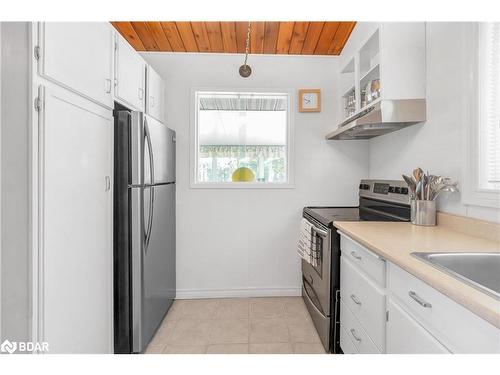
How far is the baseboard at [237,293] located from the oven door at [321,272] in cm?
49

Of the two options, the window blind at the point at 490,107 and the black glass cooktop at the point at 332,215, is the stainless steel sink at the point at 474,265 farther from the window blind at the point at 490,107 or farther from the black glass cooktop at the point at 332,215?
the black glass cooktop at the point at 332,215

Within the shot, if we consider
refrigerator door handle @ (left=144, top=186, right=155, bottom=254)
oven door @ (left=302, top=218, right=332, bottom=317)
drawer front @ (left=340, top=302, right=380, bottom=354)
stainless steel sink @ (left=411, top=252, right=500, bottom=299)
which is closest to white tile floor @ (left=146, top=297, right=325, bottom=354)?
oven door @ (left=302, top=218, right=332, bottom=317)

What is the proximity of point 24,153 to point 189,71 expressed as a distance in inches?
76.9

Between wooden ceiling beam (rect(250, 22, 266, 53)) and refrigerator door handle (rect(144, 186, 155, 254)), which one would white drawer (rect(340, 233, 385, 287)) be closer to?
refrigerator door handle (rect(144, 186, 155, 254))

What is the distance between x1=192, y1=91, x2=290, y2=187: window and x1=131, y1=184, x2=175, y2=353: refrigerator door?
659 millimetres

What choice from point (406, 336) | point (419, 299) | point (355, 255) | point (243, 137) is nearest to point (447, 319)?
point (419, 299)

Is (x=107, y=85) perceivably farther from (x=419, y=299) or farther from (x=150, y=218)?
(x=419, y=299)

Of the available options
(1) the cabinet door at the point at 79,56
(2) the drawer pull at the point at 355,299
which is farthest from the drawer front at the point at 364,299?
(1) the cabinet door at the point at 79,56

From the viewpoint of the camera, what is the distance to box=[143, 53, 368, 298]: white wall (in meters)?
2.64

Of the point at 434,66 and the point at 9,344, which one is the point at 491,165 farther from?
the point at 9,344

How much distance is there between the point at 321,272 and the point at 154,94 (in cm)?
206

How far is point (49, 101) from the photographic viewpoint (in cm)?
109
